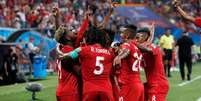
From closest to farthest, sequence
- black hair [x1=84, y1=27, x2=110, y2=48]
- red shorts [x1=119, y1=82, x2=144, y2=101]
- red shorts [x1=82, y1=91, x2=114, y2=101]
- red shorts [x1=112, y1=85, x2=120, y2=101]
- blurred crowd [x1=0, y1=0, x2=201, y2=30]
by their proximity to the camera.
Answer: red shorts [x1=82, y1=91, x2=114, y2=101], black hair [x1=84, y1=27, x2=110, y2=48], red shorts [x1=112, y1=85, x2=120, y2=101], red shorts [x1=119, y1=82, x2=144, y2=101], blurred crowd [x1=0, y1=0, x2=201, y2=30]

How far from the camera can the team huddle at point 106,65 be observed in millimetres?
8672

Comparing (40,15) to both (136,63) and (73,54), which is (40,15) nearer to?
(136,63)

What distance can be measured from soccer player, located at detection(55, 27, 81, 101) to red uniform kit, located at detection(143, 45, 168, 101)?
5.64 feet

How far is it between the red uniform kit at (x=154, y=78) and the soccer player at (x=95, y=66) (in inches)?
72.5

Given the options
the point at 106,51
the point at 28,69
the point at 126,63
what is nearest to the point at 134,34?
the point at 126,63

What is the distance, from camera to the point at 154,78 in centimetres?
1051

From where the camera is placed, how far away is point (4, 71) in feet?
68.9

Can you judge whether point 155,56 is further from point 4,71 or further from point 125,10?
point 125,10

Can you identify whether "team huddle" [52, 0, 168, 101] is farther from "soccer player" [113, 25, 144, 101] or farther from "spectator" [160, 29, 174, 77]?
"spectator" [160, 29, 174, 77]

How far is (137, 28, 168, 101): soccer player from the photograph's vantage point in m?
10.5

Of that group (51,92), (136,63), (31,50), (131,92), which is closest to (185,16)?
(136,63)

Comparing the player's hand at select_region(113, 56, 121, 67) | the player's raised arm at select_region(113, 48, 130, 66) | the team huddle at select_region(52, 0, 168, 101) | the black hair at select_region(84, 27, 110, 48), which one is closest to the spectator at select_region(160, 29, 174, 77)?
the team huddle at select_region(52, 0, 168, 101)

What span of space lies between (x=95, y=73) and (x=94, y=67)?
0.09 m

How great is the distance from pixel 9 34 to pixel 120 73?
14732 mm
